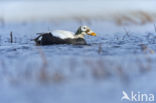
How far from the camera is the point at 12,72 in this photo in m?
4.39

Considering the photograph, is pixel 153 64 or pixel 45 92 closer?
pixel 45 92

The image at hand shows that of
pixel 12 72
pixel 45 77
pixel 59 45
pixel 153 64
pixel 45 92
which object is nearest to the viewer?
pixel 45 92

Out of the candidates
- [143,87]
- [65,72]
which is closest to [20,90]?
[65,72]

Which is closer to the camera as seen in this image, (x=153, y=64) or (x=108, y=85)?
(x=108, y=85)

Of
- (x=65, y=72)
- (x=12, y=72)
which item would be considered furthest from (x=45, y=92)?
(x=12, y=72)

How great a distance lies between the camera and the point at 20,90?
3.29m

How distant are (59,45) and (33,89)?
5183 millimetres

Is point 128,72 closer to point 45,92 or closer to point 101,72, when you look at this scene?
point 101,72

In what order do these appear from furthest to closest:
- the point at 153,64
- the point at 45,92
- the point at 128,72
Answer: the point at 153,64 → the point at 128,72 → the point at 45,92

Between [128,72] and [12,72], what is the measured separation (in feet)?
5.88

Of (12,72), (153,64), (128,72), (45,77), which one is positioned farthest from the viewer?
(153,64)

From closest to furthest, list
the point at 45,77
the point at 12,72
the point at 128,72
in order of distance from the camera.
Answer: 1. the point at 45,77
2. the point at 128,72
3. the point at 12,72

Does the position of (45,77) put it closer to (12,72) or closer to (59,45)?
(12,72)

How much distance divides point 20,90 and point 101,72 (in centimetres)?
120
